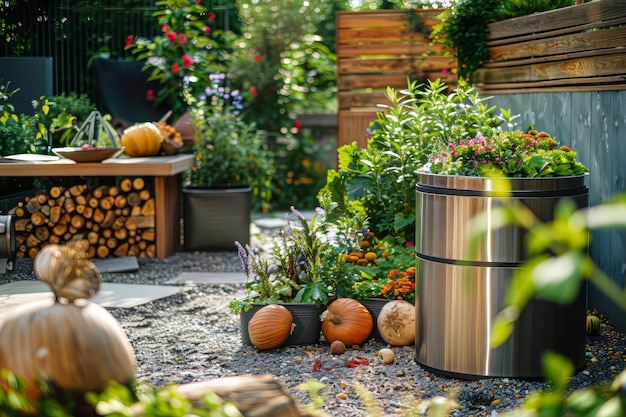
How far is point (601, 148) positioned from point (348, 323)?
1.64 m

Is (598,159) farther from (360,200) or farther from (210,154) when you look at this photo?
(210,154)

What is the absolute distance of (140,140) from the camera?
7043 millimetres

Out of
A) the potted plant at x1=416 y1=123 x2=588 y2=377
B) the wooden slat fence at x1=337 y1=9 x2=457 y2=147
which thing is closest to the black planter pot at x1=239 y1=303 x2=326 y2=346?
the potted plant at x1=416 y1=123 x2=588 y2=377

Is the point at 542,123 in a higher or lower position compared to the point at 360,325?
higher

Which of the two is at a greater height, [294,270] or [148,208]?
[148,208]

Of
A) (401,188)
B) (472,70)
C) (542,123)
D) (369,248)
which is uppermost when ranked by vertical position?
(472,70)

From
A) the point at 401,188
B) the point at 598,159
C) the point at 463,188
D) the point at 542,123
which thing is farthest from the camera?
the point at 542,123

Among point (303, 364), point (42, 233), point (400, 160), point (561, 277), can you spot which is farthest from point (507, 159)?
point (42, 233)

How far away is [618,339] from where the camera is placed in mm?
4191

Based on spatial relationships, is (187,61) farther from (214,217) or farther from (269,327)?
(269,327)

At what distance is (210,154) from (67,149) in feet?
5.25

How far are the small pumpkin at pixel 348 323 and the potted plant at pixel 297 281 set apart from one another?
0.27 feet

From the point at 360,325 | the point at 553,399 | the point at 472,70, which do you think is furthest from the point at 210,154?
the point at 553,399

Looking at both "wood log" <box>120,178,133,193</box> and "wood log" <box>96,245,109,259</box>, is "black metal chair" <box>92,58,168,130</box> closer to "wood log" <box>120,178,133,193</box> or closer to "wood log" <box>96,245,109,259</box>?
"wood log" <box>120,178,133,193</box>
